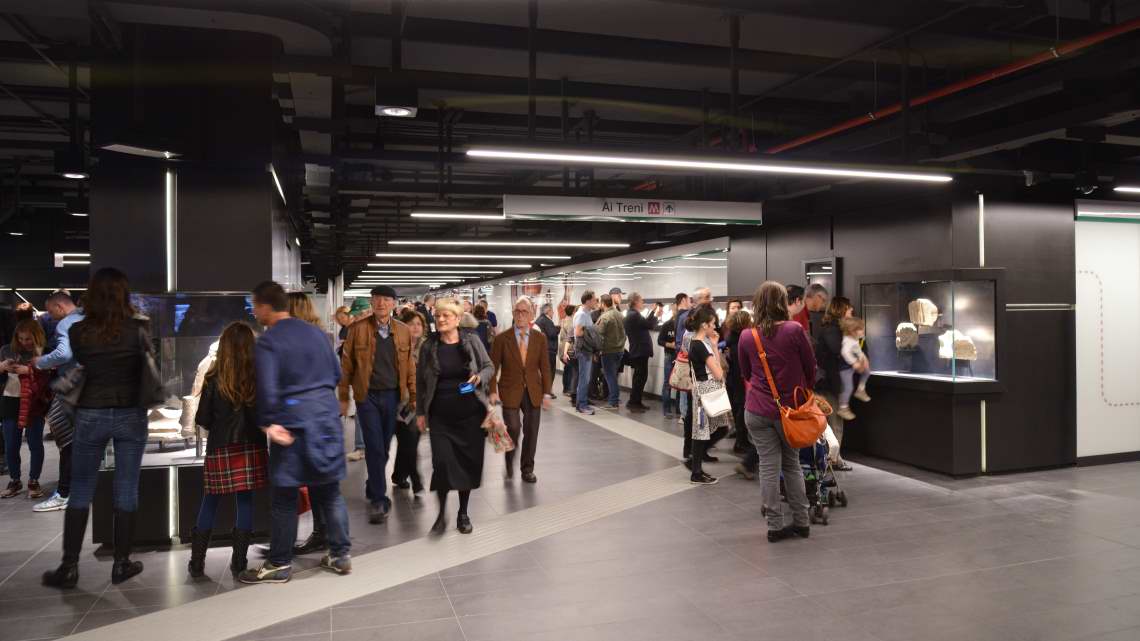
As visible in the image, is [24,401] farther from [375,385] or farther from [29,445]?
[375,385]

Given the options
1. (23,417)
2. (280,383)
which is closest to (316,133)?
(23,417)

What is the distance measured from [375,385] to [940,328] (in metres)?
5.18

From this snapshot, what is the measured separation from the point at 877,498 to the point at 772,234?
4496 mm

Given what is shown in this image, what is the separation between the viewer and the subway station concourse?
4.18m

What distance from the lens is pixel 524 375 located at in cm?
689

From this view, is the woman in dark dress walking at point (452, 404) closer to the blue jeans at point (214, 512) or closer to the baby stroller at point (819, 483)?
the blue jeans at point (214, 512)

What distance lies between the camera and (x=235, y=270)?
547cm

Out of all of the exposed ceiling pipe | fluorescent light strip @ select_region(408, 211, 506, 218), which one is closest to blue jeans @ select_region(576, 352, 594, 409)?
fluorescent light strip @ select_region(408, 211, 506, 218)

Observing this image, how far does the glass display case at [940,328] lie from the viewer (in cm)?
711

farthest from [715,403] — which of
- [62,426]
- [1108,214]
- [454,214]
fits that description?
[62,426]

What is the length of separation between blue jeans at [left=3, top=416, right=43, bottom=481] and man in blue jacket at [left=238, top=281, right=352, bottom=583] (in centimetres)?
339

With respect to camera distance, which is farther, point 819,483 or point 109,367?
point 819,483

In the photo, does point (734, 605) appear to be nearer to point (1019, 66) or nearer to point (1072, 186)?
point (1019, 66)

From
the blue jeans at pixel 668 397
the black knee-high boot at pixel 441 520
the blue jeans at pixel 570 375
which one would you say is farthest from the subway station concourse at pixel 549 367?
the blue jeans at pixel 570 375
